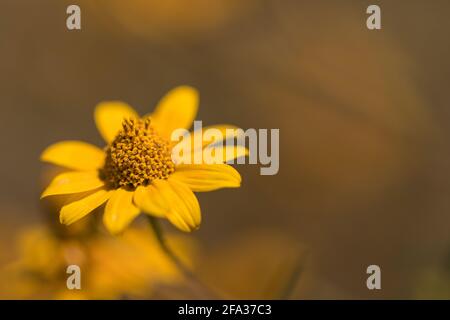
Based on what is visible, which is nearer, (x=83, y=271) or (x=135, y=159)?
(x=135, y=159)

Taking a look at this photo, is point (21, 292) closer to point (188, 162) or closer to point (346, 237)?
point (188, 162)

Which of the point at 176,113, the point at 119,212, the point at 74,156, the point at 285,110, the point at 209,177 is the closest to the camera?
the point at 119,212

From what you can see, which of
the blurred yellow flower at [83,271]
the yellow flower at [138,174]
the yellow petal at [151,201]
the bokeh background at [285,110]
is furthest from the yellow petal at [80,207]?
the bokeh background at [285,110]

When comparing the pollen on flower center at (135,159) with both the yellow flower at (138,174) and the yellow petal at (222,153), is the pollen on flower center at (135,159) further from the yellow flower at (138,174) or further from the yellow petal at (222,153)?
the yellow petal at (222,153)

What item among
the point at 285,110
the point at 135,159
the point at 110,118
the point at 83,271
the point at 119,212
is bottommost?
the point at 83,271

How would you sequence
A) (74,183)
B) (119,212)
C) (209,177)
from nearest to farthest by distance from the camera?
(119,212) → (209,177) → (74,183)

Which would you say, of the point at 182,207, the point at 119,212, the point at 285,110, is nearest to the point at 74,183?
the point at 119,212

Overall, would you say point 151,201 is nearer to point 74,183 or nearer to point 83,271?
point 74,183

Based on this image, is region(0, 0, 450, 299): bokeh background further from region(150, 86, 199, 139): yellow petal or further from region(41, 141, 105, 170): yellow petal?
region(150, 86, 199, 139): yellow petal
